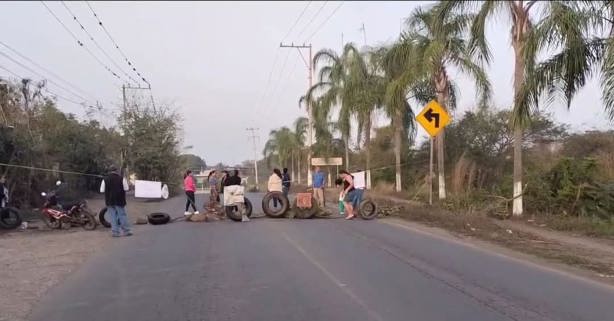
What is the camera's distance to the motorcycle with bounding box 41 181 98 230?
17859 mm

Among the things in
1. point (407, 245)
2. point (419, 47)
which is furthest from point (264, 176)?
point (407, 245)

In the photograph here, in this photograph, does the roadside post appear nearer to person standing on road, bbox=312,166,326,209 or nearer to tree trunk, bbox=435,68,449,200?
tree trunk, bbox=435,68,449,200

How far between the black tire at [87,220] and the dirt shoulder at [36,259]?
0.53ft

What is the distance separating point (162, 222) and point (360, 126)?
76.3ft

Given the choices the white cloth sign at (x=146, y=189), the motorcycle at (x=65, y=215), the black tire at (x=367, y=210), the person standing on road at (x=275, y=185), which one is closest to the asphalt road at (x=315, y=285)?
the motorcycle at (x=65, y=215)

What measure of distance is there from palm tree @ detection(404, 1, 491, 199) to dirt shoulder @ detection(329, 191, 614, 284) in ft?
19.5

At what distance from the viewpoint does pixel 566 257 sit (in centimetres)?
1208

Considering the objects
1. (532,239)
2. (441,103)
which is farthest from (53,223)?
(441,103)

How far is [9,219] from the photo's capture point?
17734 mm

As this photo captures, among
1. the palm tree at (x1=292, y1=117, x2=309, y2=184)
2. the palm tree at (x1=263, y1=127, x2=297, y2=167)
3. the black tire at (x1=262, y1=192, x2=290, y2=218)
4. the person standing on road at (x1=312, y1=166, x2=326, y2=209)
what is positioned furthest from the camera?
the palm tree at (x1=263, y1=127, x2=297, y2=167)

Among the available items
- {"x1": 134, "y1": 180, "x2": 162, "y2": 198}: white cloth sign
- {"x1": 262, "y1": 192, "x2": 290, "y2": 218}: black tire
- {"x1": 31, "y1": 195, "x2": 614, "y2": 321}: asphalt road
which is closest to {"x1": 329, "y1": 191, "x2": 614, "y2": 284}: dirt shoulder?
{"x1": 31, "y1": 195, "x2": 614, "y2": 321}: asphalt road

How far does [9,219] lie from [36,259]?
6239 millimetres

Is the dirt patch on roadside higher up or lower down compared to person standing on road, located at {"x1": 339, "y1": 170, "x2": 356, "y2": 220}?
lower down

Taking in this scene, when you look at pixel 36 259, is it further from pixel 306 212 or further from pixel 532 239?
pixel 532 239
